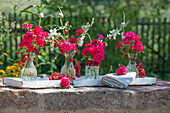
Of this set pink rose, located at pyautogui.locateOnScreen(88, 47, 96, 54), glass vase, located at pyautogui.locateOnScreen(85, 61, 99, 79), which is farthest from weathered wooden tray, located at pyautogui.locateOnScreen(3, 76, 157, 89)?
pink rose, located at pyautogui.locateOnScreen(88, 47, 96, 54)

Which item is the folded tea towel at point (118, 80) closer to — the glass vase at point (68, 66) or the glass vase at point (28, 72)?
the glass vase at point (68, 66)

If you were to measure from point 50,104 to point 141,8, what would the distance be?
653 centimetres

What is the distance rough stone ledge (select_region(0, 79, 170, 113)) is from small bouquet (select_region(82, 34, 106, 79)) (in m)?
0.19

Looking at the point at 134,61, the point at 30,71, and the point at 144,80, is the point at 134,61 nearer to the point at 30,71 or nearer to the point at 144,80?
the point at 144,80

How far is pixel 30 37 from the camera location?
200cm

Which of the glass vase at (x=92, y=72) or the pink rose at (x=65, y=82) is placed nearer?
the pink rose at (x=65, y=82)

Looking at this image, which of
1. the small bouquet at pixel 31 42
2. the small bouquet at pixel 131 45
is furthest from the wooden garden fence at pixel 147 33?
the small bouquet at pixel 31 42

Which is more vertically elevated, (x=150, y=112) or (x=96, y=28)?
(x=96, y=28)

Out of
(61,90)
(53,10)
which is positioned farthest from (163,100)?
(53,10)

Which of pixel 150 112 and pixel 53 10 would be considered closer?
pixel 150 112

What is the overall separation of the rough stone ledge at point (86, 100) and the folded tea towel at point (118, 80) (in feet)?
0.18

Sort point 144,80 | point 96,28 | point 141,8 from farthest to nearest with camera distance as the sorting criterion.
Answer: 1. point 141,8
2. point 96,28
3. point 144,80

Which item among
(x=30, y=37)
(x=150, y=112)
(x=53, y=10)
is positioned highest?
(x=53, y=10)

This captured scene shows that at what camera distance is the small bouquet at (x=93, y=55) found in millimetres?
2147
